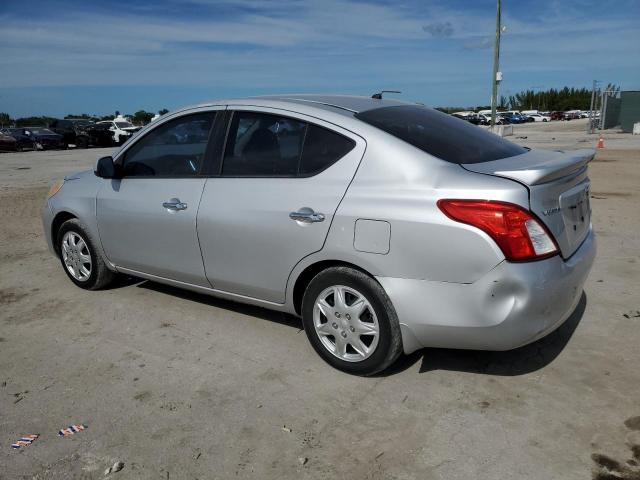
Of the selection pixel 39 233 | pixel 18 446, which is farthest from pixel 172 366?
pixel 39 233

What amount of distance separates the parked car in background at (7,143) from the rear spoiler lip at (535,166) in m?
30.0

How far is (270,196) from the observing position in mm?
3572

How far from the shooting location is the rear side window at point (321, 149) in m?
3.38

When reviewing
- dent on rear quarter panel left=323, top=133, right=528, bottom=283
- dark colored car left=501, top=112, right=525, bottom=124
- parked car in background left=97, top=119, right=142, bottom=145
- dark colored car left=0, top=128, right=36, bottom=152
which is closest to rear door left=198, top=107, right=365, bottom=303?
dent on rear quarter panel left=323, top=133, right=528, bottom=283

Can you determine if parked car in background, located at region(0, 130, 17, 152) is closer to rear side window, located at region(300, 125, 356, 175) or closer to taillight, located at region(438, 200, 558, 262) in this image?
rear side window, located at region(300, 125, 356, 175)

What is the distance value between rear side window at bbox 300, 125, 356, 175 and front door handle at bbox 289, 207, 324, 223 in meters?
0.25

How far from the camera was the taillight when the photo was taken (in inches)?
111

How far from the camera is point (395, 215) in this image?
120 inches

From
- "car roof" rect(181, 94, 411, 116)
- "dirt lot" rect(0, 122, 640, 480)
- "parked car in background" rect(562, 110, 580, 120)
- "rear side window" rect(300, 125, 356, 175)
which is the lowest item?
"parked car in background" rect(562, 110, 580, 120)

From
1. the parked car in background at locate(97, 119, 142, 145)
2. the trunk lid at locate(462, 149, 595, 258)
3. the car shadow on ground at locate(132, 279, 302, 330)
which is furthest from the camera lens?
the parked car in background at locate(97, 119, 142, 145)

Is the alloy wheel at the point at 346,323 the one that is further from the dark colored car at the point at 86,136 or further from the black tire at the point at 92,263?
the dark colored car at the point at 86,136

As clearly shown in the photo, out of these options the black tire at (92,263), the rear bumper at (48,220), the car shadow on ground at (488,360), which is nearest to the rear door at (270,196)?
the car shadow on ground at (488,360)

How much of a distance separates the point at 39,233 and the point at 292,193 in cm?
572

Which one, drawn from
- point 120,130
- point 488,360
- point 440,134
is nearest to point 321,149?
point 440,134
